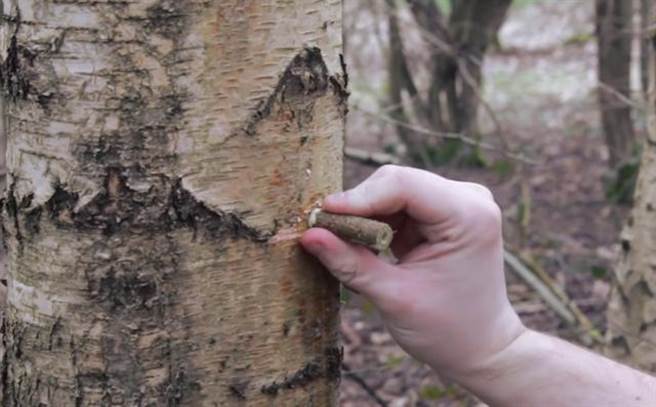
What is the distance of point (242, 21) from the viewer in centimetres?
115

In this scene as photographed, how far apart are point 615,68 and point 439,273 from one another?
232 inches

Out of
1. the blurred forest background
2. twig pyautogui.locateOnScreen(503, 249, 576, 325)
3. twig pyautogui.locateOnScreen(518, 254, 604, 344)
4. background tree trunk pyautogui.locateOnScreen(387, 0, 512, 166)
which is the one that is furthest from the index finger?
background tree trunk pyautogui.locateOnScreen(387, 0, 512, 166)

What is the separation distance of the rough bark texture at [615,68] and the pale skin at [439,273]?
508cm

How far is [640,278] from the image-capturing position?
3.09 m

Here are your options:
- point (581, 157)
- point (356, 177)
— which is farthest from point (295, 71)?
point (581, 157)

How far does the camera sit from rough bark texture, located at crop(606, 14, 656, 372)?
9.99ft

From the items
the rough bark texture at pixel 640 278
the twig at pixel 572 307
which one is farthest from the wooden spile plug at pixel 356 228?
the twig at pixel 572 307

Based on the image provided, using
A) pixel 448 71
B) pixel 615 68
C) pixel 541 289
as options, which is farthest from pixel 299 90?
pixel 448 71

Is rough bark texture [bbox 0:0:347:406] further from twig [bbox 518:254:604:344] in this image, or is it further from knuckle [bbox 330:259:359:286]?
twig [bbox 518:254:604:344]

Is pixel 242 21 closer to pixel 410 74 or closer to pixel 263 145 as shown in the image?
pixel 263 145

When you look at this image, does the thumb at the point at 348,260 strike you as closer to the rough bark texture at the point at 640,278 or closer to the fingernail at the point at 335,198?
the fingernail at the point at 335,198

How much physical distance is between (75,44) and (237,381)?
428 mm

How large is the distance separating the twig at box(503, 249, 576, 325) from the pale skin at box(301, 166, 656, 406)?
2619 mm

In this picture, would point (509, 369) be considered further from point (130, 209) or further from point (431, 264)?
point (130, 209)
